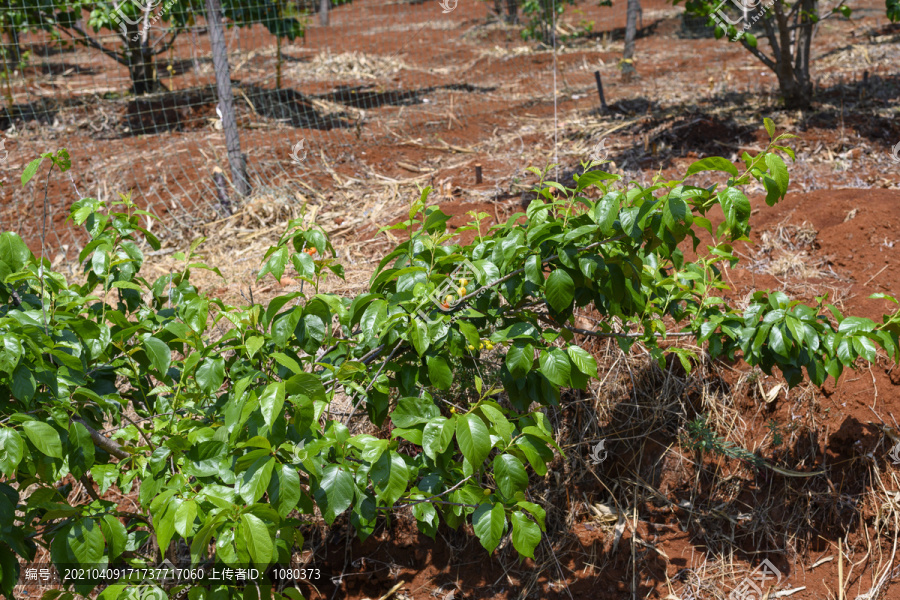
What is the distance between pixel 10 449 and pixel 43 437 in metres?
0.06

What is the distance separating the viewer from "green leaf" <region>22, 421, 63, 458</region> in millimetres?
1295

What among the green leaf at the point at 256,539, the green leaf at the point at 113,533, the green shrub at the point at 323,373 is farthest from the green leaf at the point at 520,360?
the green leaf at the point at 113,533

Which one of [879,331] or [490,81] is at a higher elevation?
[490,81]

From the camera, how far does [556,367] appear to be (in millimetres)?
1587

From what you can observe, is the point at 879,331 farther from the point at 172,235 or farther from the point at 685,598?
the point at 172,235

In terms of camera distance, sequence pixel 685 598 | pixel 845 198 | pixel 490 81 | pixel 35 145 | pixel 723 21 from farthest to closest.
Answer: pixel 490 81 < pixel 35 145 < pixel 723 21 < pixel 845 198 < pixel 685 598

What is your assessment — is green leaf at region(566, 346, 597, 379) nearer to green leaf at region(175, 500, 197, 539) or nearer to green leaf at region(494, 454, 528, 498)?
green leaf at region(494, 454, 528, 498)

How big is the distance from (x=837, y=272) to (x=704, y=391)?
1143 millimetres

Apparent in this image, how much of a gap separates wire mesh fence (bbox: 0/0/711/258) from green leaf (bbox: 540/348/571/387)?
209cm

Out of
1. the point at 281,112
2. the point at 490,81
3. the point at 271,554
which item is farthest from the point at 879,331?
the point at 490,81

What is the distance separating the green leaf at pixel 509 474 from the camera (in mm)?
1426

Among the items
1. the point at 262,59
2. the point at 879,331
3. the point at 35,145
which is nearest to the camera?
the point at 879,331

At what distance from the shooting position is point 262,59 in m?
12.9

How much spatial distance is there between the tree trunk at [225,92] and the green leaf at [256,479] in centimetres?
418
